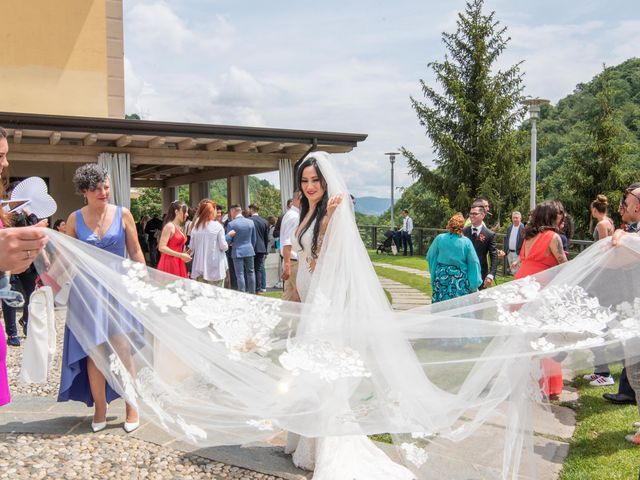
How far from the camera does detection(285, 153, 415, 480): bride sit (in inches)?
136

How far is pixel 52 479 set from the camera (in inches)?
137

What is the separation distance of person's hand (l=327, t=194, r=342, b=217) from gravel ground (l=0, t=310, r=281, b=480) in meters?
1.69

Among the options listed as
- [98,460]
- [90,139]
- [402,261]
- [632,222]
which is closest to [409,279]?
[402,261]

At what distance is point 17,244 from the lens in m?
1.98

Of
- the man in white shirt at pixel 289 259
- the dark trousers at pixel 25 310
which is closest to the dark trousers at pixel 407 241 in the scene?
the man in white shirt at pixel 289 259

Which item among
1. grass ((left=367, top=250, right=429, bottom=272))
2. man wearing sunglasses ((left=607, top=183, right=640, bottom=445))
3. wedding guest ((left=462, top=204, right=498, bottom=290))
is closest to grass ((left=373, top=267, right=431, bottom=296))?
grass ((left=367, top=250, right=429, bottom=272))

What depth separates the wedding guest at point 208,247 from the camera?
28.2 feet

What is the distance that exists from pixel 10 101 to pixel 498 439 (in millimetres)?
15055

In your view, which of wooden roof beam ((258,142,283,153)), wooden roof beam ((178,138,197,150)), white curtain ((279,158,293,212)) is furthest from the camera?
white curtain ((279,158,293,212))

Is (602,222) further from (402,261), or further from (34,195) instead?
(402,261)

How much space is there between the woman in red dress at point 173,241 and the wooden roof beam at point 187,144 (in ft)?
17.3

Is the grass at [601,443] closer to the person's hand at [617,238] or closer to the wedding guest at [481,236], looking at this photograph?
the person's hand at [617,238]

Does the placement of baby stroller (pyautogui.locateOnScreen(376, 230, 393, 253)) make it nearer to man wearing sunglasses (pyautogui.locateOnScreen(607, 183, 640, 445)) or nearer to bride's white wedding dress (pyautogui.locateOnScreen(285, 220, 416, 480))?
man wearing sunglasses (pyautogui.locateOnScreen(607, 183, 640, 445))

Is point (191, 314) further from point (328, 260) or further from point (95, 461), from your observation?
point (95, 461)
